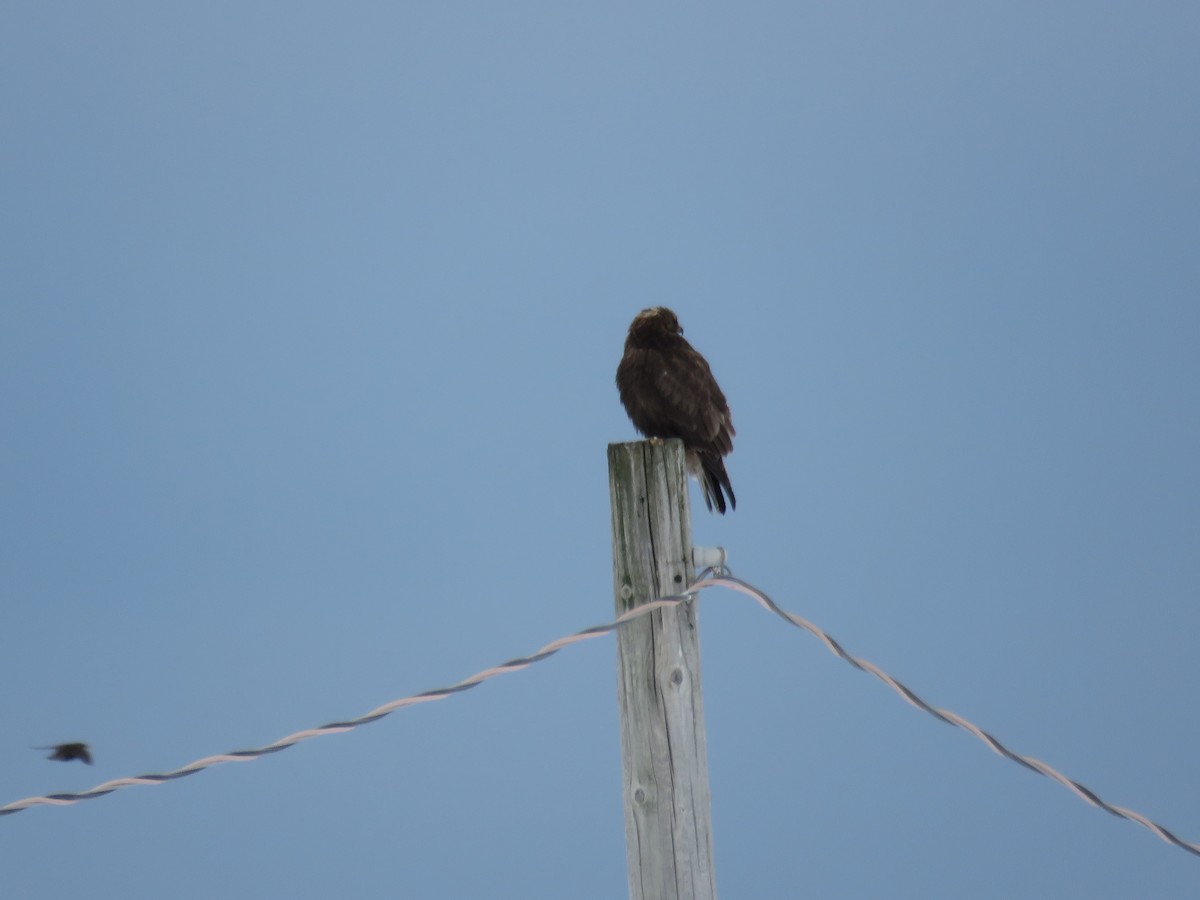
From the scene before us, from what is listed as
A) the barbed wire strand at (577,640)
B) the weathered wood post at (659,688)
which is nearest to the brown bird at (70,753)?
the barbed wire strand at (577,640)

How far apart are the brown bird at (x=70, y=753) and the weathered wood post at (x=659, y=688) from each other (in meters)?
1.16

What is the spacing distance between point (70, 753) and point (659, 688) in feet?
4.20

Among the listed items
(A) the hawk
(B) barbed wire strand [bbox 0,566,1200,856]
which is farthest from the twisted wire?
(A) the hawk

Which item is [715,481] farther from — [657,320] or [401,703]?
[401,703]

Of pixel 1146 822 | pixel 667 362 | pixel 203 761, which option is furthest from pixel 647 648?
pixel 667 362

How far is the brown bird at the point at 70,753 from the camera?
2.67m

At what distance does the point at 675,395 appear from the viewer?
173 inches

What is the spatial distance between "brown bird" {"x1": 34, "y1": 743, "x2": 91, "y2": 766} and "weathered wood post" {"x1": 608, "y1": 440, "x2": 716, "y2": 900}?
45.7 inches

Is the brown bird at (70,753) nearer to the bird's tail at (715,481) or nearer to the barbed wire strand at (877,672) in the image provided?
the barbed wire strand at (877,672)

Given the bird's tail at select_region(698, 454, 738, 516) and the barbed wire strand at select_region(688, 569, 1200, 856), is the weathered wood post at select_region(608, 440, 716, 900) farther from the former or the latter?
the bird's tail at select_region(698, 454, 738, 516)

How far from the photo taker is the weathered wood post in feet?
7.61

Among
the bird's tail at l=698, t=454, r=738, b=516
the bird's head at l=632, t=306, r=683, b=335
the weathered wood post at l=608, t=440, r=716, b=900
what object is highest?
the bird's head at l=632, t=306, r=683, b=335

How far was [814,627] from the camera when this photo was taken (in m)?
2.46

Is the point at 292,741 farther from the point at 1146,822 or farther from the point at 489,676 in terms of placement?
the point at 1146,822
